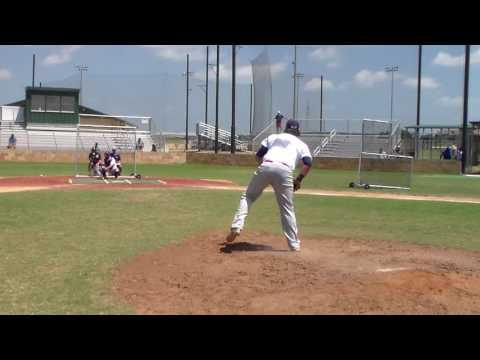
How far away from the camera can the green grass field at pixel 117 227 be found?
18.7ft

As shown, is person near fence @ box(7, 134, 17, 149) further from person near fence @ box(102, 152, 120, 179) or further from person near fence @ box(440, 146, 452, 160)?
person near fence @ box(440, 146, 452, 160)

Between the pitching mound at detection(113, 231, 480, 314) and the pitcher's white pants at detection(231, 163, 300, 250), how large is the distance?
338 millimetres

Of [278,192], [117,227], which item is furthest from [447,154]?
[278,192]

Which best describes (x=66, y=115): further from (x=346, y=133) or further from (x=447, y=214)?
(x=447, y=214)

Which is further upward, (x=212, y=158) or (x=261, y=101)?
(x=261, y=101)

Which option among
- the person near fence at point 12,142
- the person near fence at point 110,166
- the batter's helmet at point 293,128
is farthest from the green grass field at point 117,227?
the person near fence at point 12,142

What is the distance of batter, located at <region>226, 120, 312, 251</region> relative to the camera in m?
7.33

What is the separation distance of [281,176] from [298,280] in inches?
66.1

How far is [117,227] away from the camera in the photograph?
10000 mm

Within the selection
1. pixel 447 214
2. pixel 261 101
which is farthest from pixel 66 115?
pixel 447 214

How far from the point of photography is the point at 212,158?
135ft

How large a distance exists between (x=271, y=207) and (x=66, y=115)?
39.7 m
